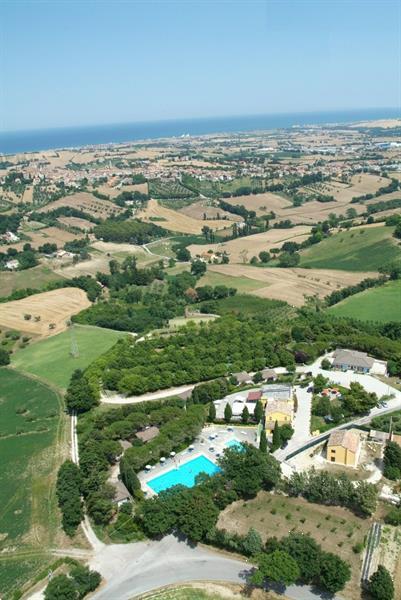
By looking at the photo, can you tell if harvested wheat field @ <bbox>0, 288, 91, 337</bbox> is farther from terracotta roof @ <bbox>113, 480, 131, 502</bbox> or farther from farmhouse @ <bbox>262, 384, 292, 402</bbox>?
terracotta roof @ <bbox>113, 480, 131, 502</bbox>

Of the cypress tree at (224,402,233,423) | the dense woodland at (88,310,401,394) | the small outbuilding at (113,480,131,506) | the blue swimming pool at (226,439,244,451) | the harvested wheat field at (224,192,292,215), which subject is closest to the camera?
the small outbuilding at (113,480,131,506)

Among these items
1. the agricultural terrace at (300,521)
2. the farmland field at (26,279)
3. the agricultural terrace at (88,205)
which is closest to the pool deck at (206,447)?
the agricultural terrace at (300,521)

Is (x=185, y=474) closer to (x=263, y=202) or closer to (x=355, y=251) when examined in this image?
(x=355, y=251)

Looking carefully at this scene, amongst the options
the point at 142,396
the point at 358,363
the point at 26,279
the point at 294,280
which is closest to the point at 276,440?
the point at 142,396

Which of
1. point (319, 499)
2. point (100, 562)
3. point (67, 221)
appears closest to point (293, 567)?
point (319, 499)

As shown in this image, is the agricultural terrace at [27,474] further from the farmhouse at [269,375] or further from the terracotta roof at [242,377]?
the farmhouse at [269,375]

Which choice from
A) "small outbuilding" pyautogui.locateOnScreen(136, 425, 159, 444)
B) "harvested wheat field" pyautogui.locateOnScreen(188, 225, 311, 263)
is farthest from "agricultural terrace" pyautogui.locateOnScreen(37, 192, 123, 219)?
"small outbuilding" pyautogui.locateOnScreen(136, 425, 159, 444)

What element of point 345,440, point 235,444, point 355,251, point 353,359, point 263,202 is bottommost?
point 235,444
